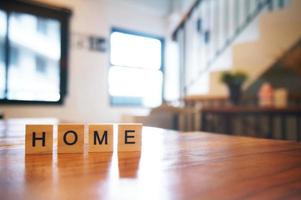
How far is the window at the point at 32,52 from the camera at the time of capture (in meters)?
3.77

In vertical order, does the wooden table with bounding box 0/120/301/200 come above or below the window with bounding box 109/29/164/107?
below

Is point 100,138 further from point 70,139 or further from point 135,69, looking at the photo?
point 135,69

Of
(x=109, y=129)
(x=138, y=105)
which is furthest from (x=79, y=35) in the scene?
(x=109, y=129)

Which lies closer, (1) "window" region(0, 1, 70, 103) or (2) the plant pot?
(2) the plant pot

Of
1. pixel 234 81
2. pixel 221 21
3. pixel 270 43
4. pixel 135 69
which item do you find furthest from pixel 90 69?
pixel 270 43

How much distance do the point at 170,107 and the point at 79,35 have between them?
223cm

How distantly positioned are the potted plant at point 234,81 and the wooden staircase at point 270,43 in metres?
0.43

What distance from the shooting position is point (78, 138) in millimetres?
642

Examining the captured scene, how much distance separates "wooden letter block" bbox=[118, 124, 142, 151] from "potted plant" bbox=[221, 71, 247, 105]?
226 cm

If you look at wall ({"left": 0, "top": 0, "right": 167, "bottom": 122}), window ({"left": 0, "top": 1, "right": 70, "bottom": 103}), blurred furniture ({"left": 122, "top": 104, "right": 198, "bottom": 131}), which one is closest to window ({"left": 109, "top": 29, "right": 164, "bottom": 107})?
wall ({"left": 0, "top": 0, "right": 167, "bottom": 122})

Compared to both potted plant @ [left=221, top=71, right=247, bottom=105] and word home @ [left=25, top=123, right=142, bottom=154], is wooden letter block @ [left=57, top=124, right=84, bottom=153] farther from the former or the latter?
potted plant @ [left=221, top=71, right=247, bottom=105]

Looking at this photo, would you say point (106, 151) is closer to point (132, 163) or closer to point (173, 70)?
point (132, 163)

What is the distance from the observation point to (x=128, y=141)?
26.6 inches

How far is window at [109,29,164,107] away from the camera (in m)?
4.83
